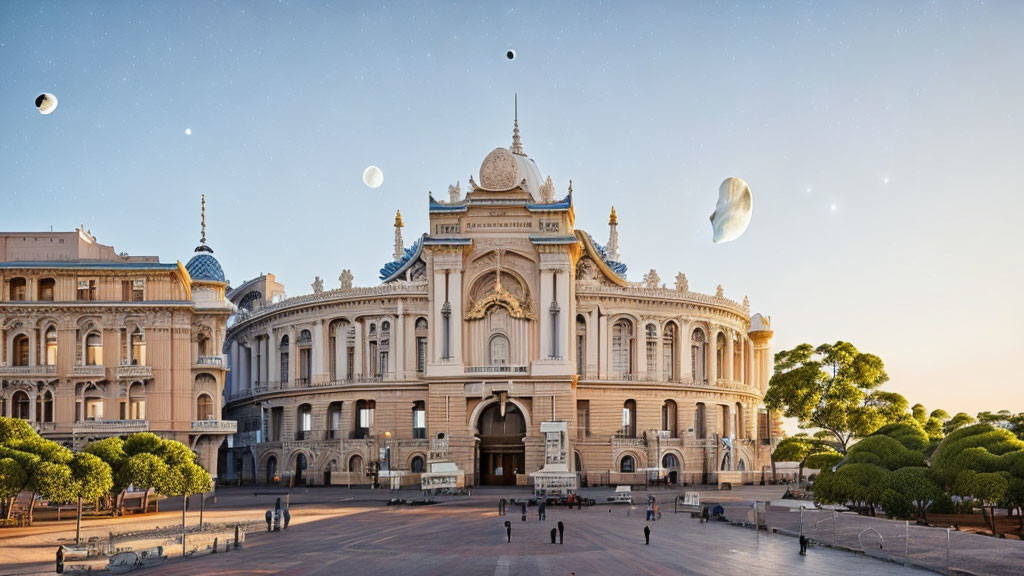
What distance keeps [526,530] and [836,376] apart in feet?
127

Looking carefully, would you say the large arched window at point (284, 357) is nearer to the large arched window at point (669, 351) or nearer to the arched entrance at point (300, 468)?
the arched entrance at point (300, 468)

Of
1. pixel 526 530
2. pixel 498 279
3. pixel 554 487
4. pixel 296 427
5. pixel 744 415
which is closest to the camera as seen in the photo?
pixel 526 530

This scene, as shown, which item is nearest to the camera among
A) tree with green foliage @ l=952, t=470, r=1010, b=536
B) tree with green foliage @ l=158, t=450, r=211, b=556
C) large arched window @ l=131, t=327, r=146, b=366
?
tree with green foliage @ l=952, t=470, r=1010, b=536

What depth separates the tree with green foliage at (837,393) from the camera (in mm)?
84812

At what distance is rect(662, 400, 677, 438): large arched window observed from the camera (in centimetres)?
10806

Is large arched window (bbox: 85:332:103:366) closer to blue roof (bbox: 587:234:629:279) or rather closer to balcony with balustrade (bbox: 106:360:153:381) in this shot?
balcony with balustrade (bbox: 106:360:153:381)

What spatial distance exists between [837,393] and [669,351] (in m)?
25.8

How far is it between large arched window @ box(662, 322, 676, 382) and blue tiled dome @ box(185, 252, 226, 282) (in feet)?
143

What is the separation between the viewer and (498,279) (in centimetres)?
9925

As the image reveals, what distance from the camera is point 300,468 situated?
353 feet

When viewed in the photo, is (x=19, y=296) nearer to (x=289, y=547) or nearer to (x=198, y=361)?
(x=198, y=361)

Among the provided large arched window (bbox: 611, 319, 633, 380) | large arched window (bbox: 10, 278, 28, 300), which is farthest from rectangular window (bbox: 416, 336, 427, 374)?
large arched window (bbox: 10, 278, 28, 300)

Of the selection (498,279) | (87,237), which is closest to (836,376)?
(498,279)

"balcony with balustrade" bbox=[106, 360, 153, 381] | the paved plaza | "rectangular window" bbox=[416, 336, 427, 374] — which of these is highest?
"rectangular window" bbox=[416, 336, 427, 374]
